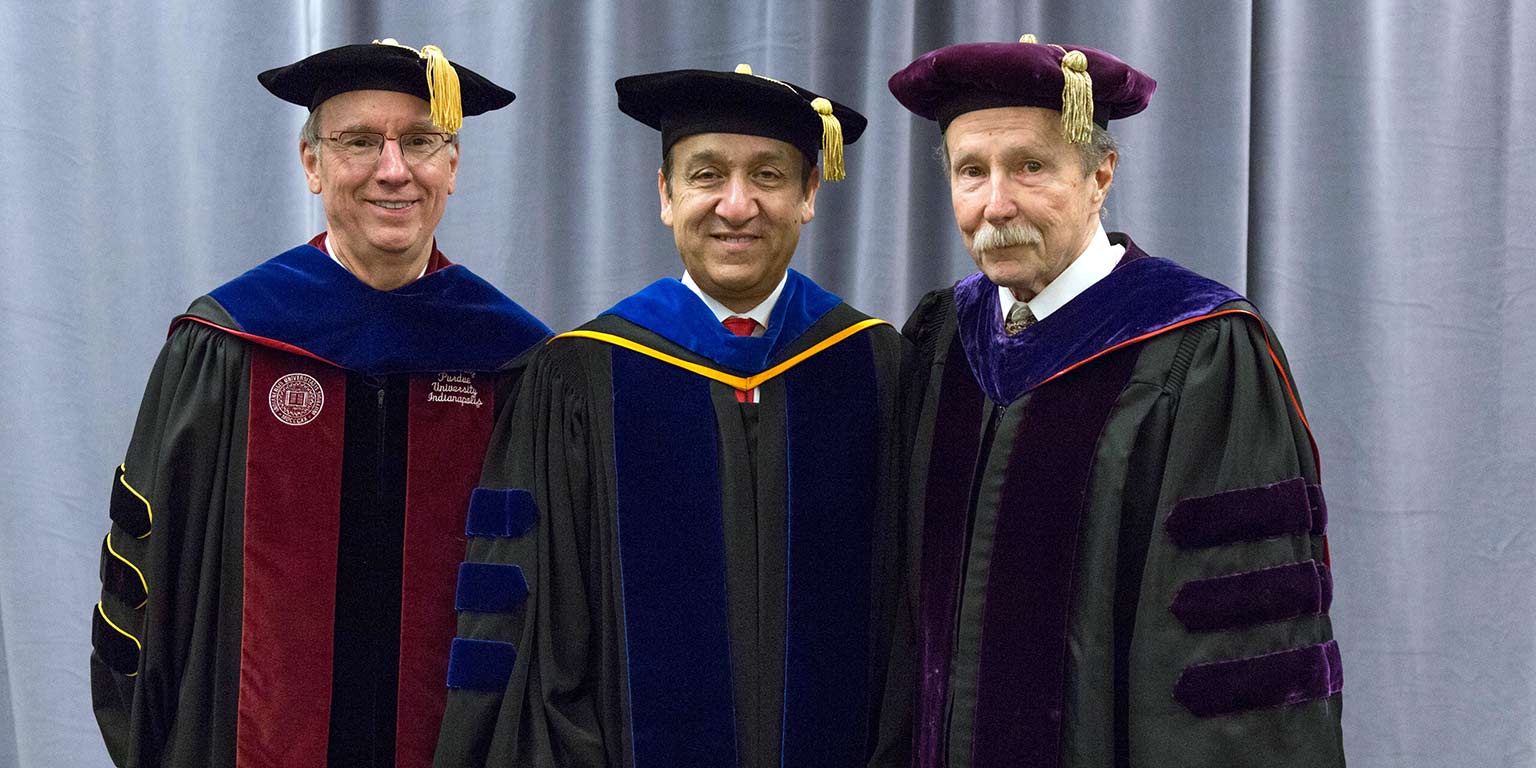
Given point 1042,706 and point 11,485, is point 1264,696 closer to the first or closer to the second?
point 1042,706

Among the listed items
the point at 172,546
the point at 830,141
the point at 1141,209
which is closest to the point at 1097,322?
Answer: the point at 830,141

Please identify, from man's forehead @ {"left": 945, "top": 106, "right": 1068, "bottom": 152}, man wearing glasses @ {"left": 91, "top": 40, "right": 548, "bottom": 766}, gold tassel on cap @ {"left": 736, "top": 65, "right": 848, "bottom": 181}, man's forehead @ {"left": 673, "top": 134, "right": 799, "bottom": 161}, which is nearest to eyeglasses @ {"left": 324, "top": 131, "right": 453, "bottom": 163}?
man wearing glasses @ {"left": 91, "top": 40, "right": 548, "bottom": 766}

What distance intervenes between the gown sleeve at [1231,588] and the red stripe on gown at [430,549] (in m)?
1.28

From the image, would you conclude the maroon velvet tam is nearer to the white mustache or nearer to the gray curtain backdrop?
the white mustache

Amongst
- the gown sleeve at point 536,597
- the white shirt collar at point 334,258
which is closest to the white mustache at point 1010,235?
the gown sleeve at point 536,597

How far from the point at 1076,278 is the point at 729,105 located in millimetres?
727

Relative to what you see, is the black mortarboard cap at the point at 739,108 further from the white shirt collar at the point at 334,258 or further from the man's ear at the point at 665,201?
the white shirt collar at the point at 334,258

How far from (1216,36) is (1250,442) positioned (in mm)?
1945

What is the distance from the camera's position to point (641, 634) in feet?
7.66

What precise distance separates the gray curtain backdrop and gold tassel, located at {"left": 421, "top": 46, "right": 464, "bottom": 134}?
1.10 m

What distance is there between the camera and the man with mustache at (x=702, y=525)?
2307 millimetres

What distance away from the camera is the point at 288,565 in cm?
240

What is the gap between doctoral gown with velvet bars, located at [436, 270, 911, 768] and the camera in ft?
7.54

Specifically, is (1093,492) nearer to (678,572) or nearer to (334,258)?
(678,572)
